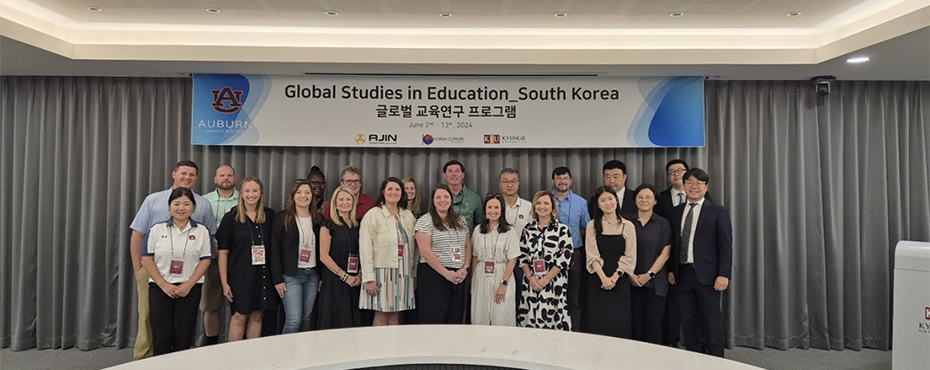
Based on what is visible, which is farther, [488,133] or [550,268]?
[488,133]

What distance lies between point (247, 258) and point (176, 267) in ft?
1.33

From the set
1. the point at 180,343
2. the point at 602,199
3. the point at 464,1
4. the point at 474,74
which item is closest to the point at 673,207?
the point at 602,199

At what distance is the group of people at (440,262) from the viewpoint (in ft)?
12.3

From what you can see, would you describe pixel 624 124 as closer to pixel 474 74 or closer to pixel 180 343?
pixel 474 74

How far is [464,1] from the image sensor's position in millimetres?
3502

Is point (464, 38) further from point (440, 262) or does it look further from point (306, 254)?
point (306, 254)

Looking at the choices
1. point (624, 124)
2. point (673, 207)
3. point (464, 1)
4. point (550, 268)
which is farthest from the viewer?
point (624, 124)

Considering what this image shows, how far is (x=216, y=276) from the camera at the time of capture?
394 centimetres

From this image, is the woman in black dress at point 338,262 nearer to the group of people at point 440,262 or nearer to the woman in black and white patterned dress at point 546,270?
the group of people at point 440,262

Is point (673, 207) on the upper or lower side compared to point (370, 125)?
lower

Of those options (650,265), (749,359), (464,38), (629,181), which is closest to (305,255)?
(464,38)

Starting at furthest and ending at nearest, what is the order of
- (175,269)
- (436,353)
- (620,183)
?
(620,183)
(175,269)
(436,353)

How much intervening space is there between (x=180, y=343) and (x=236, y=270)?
1.75ft

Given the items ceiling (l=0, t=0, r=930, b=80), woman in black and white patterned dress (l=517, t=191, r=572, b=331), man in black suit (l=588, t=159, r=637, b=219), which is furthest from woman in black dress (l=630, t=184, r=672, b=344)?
ceiling (l=0, t=0, r=930, b=80)
